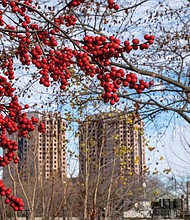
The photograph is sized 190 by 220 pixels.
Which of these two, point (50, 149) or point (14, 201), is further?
point (50, 149)

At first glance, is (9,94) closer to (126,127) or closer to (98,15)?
(98,15)

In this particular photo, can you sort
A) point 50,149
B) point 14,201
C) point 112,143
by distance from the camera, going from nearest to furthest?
point 14,201, point 50,149, point 112,143

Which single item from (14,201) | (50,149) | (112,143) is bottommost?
(14,201)

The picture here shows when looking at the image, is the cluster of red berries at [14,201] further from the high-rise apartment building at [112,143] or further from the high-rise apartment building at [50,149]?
the high-rise apartment building at [50,149]

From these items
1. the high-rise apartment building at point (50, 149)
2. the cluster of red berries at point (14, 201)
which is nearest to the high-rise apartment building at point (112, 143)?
the high-rise apartment building at point (50, 149)

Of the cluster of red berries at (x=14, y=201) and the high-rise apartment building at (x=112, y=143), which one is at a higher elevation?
the high-rise apartment building at (x=112, y=143)

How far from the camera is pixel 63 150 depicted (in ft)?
24.2

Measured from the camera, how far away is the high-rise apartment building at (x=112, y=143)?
7.29m

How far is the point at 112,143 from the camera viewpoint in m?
8.10

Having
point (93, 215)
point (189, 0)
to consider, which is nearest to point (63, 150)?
point (93, 215)

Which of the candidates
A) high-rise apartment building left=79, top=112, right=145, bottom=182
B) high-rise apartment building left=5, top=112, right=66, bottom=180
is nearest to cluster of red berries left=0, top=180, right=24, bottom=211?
high-rise apartment building left=79, top=112, right=145, bottom=182

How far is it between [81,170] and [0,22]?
5911mm

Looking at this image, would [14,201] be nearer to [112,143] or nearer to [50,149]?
[50,149]

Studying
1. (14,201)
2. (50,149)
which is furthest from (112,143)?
(14,201)
